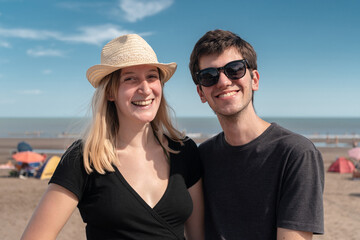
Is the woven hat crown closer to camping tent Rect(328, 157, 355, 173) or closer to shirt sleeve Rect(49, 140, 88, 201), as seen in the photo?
shirt sleeve Rect(49, 140, 88, 201)

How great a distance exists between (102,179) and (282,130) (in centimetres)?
154

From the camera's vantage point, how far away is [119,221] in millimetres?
2402

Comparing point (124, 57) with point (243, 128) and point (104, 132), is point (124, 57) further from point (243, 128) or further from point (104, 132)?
point (243, 128)

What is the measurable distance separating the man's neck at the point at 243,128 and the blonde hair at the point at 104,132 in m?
0.52

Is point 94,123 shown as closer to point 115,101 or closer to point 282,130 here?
point 115,101

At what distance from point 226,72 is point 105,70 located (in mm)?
1086

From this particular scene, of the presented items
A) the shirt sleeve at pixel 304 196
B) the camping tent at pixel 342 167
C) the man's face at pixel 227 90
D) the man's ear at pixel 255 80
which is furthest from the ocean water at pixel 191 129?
the camping tent at pixel 342 167

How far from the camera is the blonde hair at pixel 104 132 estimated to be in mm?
2479

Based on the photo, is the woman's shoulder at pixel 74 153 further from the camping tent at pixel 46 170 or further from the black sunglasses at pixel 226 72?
the camping tent at pixel 46 170

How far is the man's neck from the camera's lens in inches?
109

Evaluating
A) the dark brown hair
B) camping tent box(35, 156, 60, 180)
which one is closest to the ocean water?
the dark brown hair

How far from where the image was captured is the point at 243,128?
2811mm

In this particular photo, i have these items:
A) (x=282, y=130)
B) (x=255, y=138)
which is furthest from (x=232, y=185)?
(x=282, y=130)

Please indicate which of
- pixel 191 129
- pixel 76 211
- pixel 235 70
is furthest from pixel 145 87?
pixel 191 129
